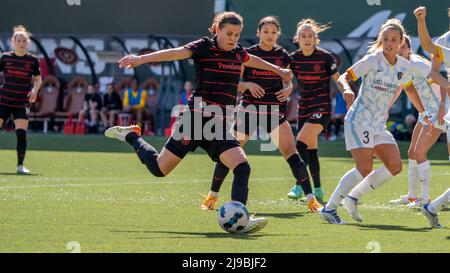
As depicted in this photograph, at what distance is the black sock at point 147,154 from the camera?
11.6m

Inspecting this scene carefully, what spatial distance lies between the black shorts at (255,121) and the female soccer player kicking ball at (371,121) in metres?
2.23

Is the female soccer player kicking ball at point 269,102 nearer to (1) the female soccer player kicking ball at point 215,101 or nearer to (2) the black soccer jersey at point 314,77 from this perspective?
(2) the black soccer jersey at point 314,77

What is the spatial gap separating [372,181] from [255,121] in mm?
2583

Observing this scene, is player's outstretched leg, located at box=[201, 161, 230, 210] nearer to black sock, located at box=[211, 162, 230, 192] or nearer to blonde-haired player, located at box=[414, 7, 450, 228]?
black sock, located at box=[211, 162, 230, 192]

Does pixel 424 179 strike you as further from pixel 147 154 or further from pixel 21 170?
pixel 21 170

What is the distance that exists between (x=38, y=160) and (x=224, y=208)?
39.9ft

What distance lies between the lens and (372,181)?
38.8 ft

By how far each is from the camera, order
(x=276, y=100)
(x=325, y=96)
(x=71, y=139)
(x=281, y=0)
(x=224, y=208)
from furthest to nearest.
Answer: (x=281, y=0)
(x=71, y=139)
(x=325, y=96)
(x=276, y=100)
(x=224, y=208)

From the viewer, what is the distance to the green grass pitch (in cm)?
966

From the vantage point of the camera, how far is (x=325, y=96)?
49.7 ft

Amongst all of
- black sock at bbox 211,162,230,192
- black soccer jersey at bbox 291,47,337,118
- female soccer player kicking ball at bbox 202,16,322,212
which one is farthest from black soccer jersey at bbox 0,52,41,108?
black sock at bbox 211,162,230,192

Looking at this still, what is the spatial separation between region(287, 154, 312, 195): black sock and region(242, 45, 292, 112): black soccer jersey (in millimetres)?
798
